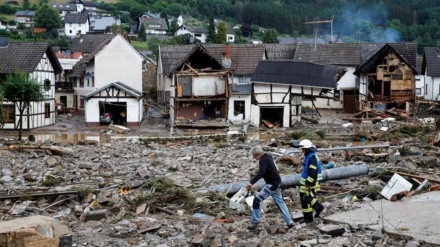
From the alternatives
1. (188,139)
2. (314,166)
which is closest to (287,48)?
(188,139)

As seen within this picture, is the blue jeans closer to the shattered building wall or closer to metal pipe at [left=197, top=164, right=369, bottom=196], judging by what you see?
metal pipe at [left=197, top=164, right=369, bottom=196]

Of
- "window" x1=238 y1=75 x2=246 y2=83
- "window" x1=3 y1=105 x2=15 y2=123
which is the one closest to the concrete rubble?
"window" x1=3 y1=105 x2=15 y2=123

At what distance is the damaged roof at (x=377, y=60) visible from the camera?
4366cm

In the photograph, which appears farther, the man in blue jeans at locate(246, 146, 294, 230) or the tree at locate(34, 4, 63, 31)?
the tree at locate(34, 4, 63, 31)

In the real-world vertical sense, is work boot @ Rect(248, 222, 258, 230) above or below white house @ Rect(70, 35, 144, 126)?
below

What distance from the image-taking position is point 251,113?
4066 centimetres

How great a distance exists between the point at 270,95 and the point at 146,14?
94394mm

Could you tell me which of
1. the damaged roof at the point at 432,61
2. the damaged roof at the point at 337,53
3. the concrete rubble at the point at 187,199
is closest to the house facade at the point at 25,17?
the damaged roof at the point at 337,53

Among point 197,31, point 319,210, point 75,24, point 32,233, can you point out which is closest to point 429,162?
point 319,210

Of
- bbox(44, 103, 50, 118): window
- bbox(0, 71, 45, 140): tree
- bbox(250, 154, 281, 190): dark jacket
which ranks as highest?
bbox(0, 71, 45, 140): tree

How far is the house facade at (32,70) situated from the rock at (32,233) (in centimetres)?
2803

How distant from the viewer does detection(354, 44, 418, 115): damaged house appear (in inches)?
1721

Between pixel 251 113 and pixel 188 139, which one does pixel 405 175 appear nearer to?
pixel 188 139

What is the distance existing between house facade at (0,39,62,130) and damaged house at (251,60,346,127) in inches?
541
